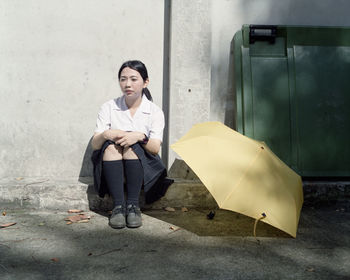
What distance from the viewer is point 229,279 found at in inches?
86.4

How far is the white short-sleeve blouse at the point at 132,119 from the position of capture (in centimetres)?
324

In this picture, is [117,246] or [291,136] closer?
[117,246]

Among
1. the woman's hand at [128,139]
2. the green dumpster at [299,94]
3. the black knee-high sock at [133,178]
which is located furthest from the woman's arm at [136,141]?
the green dumpster at [299,94]

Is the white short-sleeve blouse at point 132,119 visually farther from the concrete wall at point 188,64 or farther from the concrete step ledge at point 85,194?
the concrete step ledge at point 85,194

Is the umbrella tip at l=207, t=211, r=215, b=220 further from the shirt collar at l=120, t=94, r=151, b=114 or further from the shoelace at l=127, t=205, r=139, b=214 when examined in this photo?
the shirt collar at l=120, t=94, r=151, b=114

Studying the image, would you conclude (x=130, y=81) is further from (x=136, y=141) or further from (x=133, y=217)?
(x=133, y=217)

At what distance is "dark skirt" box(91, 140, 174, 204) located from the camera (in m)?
3.13

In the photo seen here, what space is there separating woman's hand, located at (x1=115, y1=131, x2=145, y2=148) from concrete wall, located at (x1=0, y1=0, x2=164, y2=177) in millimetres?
916

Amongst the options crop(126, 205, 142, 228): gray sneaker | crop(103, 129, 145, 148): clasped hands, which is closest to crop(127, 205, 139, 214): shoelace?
crop(126, 205, 142, 228): gray sneaker

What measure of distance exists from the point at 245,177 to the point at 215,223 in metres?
0.73

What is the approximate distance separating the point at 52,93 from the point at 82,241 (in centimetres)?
167

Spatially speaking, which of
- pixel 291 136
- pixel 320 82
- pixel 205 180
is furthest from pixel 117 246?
pixel 320 82

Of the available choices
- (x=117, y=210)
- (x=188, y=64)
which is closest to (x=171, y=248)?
(x=117, y=210)

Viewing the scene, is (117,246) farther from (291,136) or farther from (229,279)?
(291,136)
